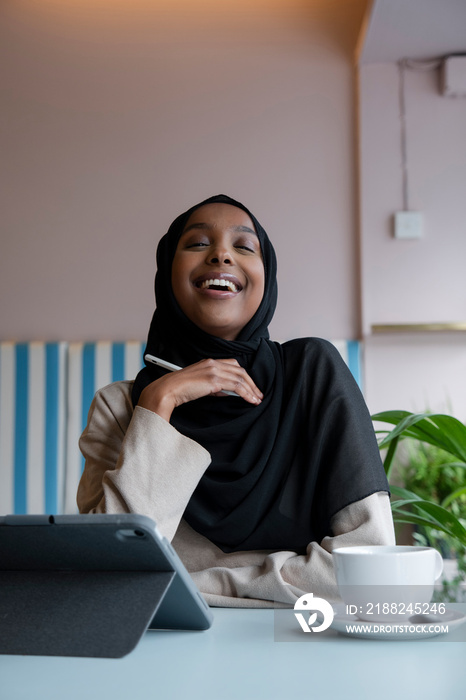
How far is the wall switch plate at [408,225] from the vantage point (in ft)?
11.0

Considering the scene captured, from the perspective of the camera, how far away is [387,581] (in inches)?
24.3

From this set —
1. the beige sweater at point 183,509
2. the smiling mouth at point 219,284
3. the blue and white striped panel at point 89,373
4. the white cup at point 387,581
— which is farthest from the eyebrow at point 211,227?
the blue and white striped panel at point 89,373

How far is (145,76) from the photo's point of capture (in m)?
3.55

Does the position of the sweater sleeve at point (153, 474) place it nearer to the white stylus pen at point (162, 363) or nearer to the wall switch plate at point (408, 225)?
the white stylus pen at point (162, 363)

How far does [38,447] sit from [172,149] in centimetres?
148

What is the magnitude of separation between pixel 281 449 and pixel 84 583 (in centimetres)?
59

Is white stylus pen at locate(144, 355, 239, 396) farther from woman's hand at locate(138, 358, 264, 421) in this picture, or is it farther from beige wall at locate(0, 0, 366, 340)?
beige wall at locate(0, 0, 366, 340)

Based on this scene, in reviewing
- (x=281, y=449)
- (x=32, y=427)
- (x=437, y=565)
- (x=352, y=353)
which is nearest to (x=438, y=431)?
(x=281, y=449)

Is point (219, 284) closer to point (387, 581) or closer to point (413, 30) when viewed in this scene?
point (387, 581)

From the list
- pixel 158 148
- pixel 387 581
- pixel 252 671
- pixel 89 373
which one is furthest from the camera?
pixel 158 148

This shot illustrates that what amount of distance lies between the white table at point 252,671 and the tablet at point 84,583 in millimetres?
18

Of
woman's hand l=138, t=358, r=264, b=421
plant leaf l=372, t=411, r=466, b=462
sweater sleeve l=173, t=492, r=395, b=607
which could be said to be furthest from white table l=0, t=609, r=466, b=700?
plant leaf l=372, t=411, r=466, b=462

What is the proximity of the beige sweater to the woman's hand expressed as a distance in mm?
35

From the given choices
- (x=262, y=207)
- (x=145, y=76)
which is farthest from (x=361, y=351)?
(x=145, y=76)
